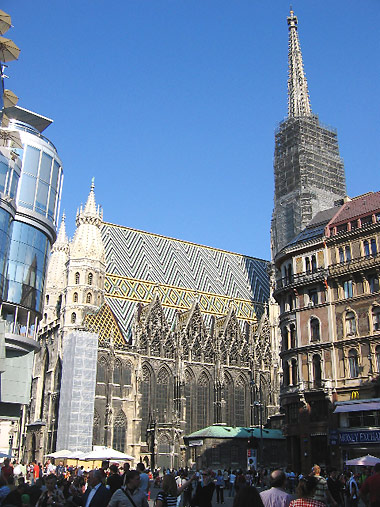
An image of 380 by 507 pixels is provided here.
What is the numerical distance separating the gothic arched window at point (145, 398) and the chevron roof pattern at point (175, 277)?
551cm

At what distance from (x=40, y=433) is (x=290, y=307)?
33685 millimetres

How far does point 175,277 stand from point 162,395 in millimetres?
18202

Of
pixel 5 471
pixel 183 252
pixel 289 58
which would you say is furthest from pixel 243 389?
pixel 5 471

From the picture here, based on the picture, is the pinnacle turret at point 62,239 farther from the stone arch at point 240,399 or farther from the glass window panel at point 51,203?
the glass window panel at point 51,203

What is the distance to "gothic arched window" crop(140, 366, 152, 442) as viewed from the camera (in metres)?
57.8

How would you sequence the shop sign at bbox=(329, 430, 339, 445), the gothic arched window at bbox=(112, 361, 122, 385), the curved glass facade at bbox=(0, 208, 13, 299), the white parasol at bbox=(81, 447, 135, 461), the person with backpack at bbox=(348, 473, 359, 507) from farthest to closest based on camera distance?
the gothic arched window at bbox=(112, 361, 122, 385), the curved glass facade at bbox=(0, 208, 13, 299), the shop sign at bbox=(329, 430, 339, 445), the white parasol at bbox=(81, 447, 135, 461), the person with backpack at bbox=(348, 473, 359, 507)

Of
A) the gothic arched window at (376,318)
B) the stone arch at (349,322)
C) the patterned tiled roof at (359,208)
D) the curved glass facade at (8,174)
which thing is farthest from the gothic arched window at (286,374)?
the curved glass facade at (8,174)

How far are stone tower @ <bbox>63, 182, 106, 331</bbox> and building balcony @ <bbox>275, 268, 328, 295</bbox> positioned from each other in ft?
95.8

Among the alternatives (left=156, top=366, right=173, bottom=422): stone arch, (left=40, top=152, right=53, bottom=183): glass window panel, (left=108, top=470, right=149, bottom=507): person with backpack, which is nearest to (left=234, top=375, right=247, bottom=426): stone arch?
(left=156, top=366, right=173, bottom=422): stone arch

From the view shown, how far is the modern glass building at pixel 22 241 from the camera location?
117 feet

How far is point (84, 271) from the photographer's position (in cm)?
6294

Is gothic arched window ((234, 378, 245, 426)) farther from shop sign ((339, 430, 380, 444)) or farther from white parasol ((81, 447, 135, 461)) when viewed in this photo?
white parasol ((81, 447, 135, 461))

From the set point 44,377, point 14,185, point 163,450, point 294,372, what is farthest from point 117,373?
point 294,372

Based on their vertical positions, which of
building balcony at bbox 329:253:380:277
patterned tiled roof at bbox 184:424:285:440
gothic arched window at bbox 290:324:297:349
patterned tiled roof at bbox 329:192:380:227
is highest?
patterned tiled roof at bbox 329:192:380:227
